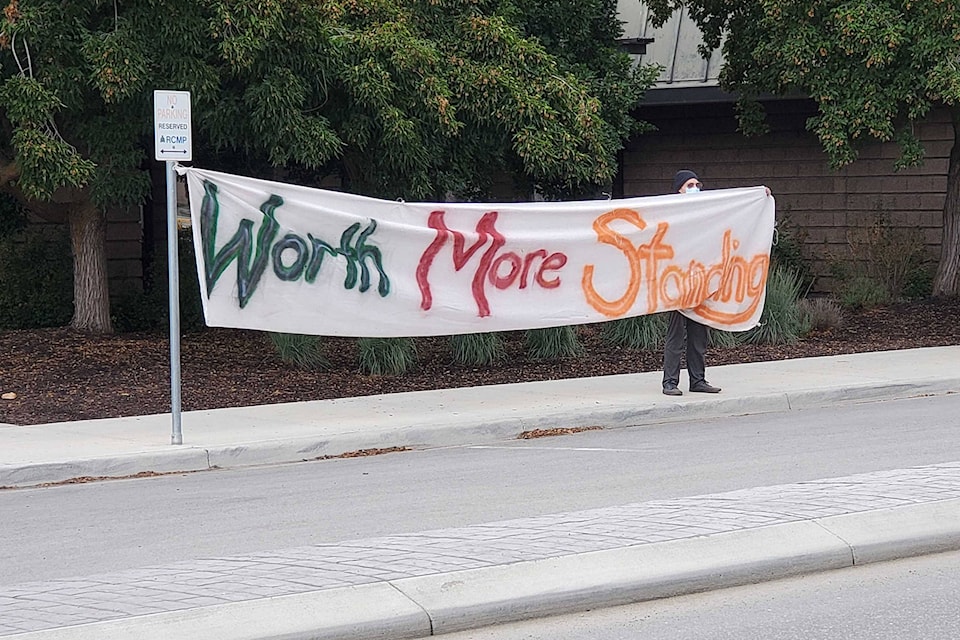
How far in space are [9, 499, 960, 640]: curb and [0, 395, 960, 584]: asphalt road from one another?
132cm

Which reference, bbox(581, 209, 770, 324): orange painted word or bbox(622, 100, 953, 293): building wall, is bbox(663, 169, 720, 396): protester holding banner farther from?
bbox(622, 100, 953, 293): building wall

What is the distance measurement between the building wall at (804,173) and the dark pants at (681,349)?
1072cm

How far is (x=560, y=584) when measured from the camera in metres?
6.13

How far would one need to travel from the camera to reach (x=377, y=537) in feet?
23.9

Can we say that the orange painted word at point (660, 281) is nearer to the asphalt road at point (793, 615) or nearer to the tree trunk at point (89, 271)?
the asphalt road at point (793, 615)

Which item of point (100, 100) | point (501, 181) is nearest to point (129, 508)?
point (100, 100)

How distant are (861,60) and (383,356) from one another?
7506mm

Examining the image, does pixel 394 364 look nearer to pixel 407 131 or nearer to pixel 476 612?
pixel 407 131

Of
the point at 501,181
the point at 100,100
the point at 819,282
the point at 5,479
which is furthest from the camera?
the point at 819,282

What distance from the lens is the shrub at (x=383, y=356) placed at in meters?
14.2

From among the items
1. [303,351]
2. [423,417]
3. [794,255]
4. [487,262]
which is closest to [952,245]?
[794,255]

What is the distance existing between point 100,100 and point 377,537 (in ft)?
27.4

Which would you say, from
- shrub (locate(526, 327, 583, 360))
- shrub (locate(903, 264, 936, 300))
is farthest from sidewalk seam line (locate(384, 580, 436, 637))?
shrub (locate(903, 264, 936, 300))

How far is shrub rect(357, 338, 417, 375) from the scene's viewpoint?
14203 mm
